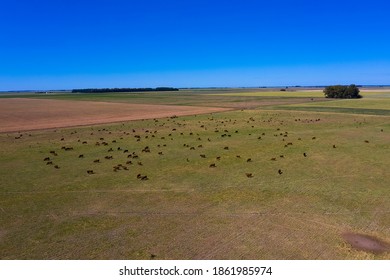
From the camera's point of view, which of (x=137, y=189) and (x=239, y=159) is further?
(x=239, y=159)

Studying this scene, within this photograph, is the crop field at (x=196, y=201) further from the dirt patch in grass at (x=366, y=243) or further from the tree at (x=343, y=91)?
the tree at (x=343, y=91)

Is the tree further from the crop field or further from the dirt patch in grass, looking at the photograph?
the dirt patch in grass

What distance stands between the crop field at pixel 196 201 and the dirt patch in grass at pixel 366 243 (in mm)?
41

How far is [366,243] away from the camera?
1420cm

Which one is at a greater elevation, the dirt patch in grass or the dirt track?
the dirt track

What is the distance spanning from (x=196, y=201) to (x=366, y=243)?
8673mm

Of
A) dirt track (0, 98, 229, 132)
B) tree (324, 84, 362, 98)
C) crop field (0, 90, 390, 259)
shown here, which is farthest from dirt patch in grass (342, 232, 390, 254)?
tree (324, 84, 362, 98)

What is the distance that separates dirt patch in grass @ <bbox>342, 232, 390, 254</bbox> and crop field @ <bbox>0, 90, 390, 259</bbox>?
0.04 meters

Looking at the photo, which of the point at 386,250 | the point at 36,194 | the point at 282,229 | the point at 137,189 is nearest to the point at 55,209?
the point at 36,194

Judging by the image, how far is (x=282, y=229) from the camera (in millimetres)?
15664

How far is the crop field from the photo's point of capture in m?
14.0

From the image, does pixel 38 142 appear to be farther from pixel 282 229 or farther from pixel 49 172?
pixel 282 229

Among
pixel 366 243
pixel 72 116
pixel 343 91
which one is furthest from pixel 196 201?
pixel 343 91

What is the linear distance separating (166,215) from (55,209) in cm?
591
